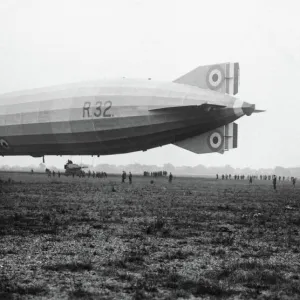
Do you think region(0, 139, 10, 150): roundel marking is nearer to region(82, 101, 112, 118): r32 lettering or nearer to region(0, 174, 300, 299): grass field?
region(82, 101, 112, 118): r32 lettering

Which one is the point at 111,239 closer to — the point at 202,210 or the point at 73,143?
the point at 202,210

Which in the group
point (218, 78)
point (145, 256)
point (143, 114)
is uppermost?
point (218, 78)

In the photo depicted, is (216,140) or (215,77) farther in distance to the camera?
(215,77)

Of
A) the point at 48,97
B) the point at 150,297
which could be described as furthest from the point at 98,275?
the point at 48,97

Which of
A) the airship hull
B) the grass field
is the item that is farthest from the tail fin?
the grass field

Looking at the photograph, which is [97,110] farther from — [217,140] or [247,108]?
[247,108]

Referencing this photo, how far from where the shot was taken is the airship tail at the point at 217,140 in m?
26.3

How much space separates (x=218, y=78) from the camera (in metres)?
26.5

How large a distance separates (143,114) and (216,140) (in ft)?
16.7

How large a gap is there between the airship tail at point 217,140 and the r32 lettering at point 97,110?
19.0 ft

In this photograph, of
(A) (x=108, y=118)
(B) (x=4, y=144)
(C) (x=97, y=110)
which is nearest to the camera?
(A) (x=108, y=118)

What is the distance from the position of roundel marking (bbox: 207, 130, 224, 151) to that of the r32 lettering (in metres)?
6.86

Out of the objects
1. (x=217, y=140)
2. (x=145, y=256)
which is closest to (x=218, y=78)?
(x=217, y=140)

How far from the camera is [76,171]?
64.4 m
